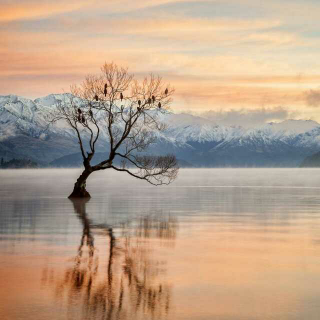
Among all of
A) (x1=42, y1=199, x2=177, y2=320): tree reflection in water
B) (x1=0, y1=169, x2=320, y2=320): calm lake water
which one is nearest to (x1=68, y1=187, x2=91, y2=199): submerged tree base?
(x1=0, y1=169, x2=320, y2=320): calm lake water

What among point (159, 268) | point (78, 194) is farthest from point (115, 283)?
point (78, 194)

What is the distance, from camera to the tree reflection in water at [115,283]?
1344cm

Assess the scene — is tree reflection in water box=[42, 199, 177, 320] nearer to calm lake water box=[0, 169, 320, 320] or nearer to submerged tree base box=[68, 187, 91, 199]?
calm lake water box=[0, 169, 320, 320]

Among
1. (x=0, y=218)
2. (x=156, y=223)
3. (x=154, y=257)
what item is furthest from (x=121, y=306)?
(x=0, y=218)

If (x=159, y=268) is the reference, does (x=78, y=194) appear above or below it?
above

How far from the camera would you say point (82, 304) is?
13.9 metres

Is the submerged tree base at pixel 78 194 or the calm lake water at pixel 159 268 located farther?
the submerged tree base at pixel 78 194

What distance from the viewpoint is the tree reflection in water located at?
13.4 metres

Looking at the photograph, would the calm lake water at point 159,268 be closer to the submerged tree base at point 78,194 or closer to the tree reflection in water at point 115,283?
the tree reflection in water at point 115,283

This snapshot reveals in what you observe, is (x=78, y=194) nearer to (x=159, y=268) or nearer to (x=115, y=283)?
(x=159, y=268)

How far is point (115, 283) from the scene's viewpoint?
52.9 feet

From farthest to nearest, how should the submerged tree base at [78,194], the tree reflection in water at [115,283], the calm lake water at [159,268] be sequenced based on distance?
the submerged tree base at [78,194] → the calm lake water at [159,268] → the tree reflection in water at [115,283]

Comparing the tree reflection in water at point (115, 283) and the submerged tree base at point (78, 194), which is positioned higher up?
the submerged tree base at point (78, 194)

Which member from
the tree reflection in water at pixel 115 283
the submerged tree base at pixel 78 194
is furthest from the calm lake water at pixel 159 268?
the submerged tree base at pixel 78 194
